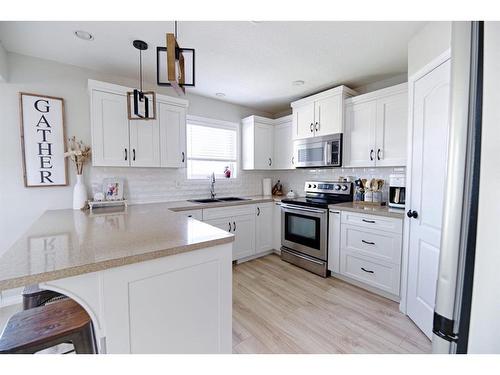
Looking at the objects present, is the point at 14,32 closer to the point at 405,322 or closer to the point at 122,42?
the point at 122,42

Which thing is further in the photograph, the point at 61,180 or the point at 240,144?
the point at 240,144

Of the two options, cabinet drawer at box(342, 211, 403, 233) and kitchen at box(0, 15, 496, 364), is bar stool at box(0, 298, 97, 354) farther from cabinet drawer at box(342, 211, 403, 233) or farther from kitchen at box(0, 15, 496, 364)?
cabinet drawer at box(342, 211, 403, 233)

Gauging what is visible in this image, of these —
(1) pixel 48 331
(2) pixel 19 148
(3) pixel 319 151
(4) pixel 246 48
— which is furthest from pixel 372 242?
(2) pixel 19 148

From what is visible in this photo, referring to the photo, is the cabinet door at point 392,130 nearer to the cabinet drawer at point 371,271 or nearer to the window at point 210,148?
the cabinet drawer at point 371,271

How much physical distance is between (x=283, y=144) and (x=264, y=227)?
141 centimetres

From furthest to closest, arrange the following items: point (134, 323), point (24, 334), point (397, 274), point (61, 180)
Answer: point (61, 180) < point (397, 274) < point (134, 323) < point (24, 334)

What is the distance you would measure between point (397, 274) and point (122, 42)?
132 inches

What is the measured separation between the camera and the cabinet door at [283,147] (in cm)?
362

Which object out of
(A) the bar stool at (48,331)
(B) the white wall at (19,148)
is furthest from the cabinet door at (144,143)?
(A) the bar stool at (48,331)

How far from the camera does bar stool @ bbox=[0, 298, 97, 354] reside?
0.83 metres

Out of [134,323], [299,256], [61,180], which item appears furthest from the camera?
[299,256]

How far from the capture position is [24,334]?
871mm

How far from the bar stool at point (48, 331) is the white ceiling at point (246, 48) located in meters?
1.94
